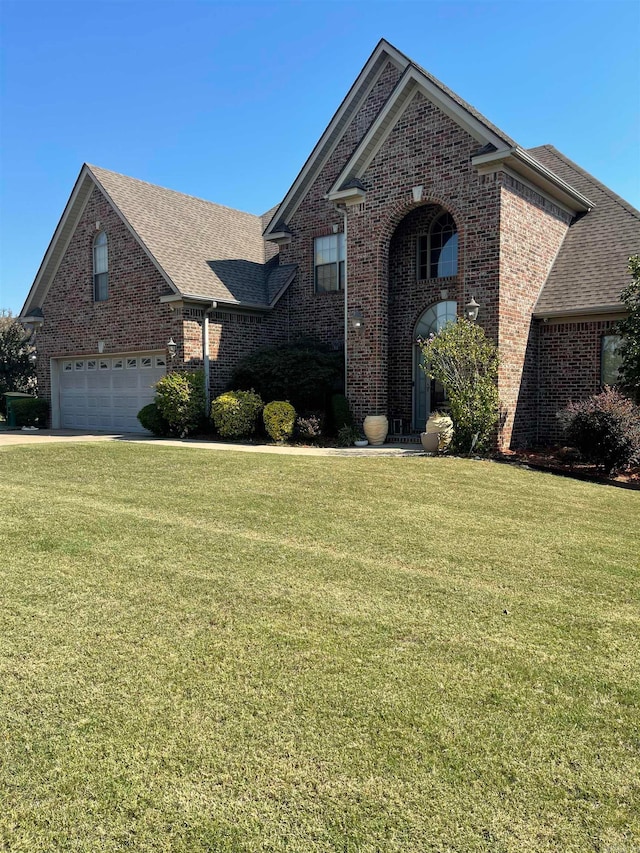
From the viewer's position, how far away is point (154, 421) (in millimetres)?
16125

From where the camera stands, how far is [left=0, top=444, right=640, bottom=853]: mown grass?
91.7 inches

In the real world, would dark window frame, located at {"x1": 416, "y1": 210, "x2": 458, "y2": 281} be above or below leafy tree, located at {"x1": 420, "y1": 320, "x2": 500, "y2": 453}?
above

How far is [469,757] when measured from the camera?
269 cm

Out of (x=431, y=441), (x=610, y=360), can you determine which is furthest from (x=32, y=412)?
(x=610, y=360)

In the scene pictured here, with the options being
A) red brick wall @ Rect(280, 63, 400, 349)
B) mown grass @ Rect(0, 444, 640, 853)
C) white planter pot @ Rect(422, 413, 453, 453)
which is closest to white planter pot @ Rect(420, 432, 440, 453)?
white planter pot @ Rect(422, 413, 453, 453)

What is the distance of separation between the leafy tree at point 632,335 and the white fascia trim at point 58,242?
16.0 m

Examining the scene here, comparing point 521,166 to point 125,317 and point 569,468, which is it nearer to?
point 569,468

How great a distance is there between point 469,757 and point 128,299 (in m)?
17.6

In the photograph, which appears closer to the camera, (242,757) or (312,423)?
(242,757)

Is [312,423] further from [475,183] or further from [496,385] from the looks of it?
[475,183]

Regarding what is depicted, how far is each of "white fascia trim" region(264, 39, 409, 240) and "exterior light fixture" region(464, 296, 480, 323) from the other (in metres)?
7.73

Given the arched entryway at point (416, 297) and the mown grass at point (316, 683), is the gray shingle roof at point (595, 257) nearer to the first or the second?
the arched entryway at point (416, 297)

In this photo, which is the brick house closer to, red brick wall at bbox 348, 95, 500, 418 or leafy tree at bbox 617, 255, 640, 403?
red brick wall at bbox 348, 95, 500, 418

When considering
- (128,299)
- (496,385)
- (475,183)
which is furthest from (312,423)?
(128,299)
